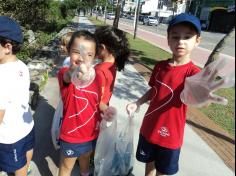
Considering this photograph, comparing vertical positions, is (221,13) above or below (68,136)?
below

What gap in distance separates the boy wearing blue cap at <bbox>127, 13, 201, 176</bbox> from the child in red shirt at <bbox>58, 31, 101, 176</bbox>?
0.33 meters

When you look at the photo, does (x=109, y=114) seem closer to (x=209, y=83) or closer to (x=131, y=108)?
(x=131, y=108)

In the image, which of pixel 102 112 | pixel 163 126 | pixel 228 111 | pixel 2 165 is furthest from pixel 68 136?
pixel 228 111

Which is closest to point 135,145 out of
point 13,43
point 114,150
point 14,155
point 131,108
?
point 114,150

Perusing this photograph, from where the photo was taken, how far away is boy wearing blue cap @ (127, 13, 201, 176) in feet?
7.29

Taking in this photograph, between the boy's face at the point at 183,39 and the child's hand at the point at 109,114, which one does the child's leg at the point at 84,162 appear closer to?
the child's hand at the point at 109,114

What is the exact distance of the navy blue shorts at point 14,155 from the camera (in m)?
2.36

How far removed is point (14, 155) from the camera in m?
2.40

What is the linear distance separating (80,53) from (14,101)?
0.59 meters

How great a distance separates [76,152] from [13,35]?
3.34ft

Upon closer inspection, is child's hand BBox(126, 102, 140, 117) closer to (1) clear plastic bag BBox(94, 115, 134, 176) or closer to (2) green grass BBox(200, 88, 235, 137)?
(1) clear plastic bag BBox(94, 115, 134, 176)

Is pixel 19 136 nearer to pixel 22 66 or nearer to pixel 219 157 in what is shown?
pixel 22 66

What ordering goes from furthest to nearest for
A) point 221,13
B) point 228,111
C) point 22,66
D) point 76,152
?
point 221,13
point 228,111
point 76,152
point 22,66

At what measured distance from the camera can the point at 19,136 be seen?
2.36m
